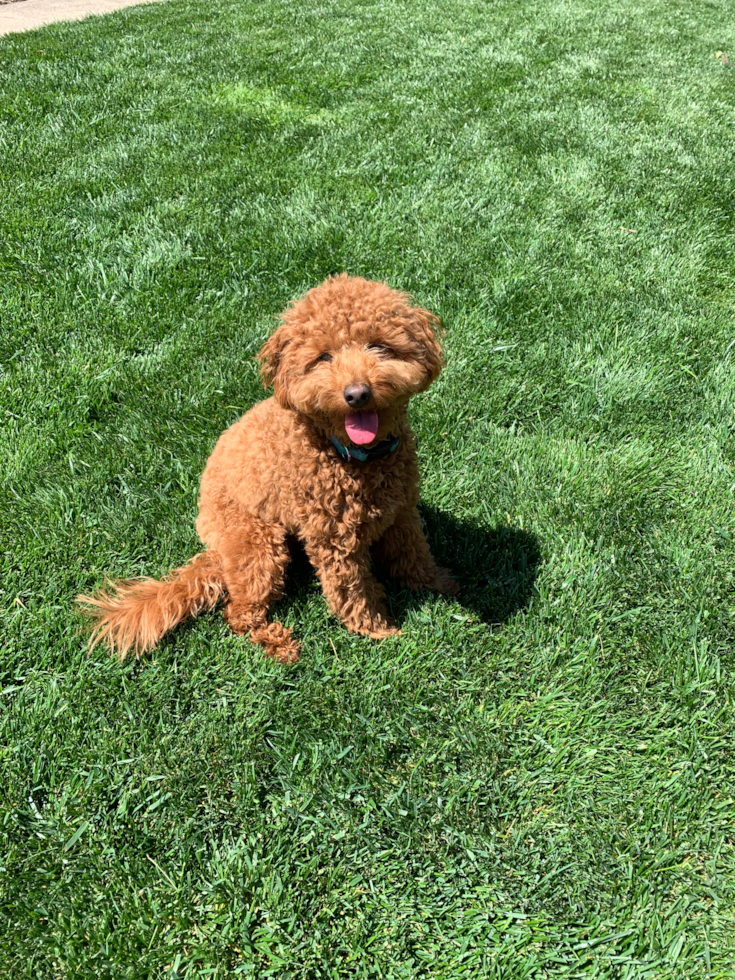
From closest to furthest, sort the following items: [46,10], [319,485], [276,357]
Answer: [276,357], [319,485], [46,10]

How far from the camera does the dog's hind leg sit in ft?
8.06

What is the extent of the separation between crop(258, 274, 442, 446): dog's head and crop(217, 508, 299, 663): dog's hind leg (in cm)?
56

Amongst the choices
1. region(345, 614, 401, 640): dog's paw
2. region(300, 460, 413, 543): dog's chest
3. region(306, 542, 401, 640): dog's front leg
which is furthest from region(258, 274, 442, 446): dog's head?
region(345, 614, 401, 640): dog's paw

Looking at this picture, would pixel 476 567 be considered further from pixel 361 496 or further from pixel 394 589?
pixel 361 496

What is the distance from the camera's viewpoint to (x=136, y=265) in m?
4.21

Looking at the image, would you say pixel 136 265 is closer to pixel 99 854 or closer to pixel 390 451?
pixel 390 451

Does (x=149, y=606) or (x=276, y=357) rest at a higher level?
(x=276, y=357)

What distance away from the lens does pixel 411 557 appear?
2652 mm

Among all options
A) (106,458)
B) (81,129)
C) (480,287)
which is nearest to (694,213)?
(480,287)

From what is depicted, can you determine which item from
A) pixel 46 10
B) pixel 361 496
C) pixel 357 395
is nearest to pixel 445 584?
pixel 361 496

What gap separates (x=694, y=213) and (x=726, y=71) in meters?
4.22

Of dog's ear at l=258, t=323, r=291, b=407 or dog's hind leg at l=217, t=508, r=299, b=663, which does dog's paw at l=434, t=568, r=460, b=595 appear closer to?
dog's hind leg at l=217, t=508, r=299, b=663

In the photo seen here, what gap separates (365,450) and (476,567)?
90 centimetres

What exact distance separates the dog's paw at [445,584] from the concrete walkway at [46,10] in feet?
32.7
